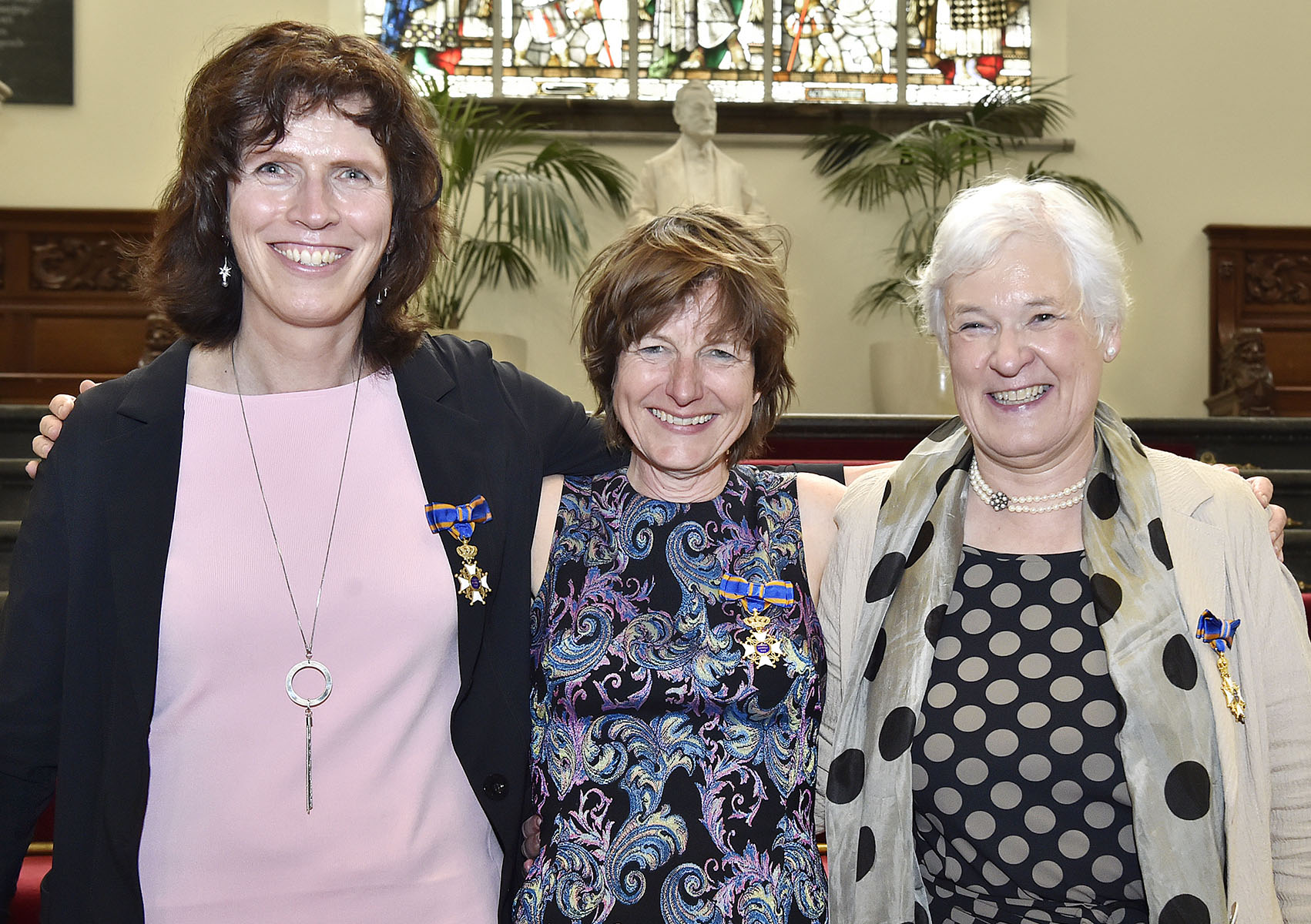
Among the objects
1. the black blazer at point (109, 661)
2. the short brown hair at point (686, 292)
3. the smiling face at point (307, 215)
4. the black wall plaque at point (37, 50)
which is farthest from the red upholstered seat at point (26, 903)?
the black wall plaque at point (37, 50)

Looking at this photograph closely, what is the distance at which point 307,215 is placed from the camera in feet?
5.16

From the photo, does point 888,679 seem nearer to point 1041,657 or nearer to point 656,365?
point 1041,657

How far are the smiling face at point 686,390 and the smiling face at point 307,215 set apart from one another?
1.40 feet

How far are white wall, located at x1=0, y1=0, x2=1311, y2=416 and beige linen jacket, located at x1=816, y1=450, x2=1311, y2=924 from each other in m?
6.45

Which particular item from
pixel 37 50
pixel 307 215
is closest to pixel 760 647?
pixel 307 215

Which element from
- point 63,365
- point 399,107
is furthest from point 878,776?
point 63,365

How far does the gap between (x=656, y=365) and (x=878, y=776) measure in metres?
0.67

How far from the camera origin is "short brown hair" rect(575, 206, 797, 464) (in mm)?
1670

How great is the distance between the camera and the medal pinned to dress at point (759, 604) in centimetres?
161

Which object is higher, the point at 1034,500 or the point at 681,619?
the point at 1034,500

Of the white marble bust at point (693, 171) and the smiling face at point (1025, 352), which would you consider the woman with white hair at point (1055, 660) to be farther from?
the white marble bust at point (693, 171)

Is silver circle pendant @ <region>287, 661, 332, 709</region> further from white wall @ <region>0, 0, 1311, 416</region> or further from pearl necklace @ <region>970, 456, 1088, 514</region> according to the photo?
white wall @ <region>0, 0, 1311, 416</region>

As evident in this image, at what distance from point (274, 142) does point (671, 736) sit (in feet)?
3.19

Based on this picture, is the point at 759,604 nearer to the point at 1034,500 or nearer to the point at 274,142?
the point at 1034,500
